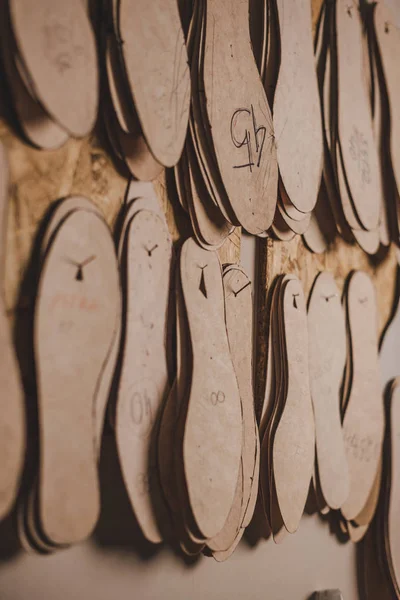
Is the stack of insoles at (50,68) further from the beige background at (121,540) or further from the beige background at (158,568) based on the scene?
the beige background at (158,568)

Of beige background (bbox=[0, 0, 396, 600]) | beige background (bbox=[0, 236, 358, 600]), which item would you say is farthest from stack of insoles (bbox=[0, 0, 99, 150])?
beige background (bbox=[0, 236, 358, 600])

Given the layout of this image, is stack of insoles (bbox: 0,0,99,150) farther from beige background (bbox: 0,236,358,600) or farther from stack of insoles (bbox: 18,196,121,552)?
beige background (bbox: 0,236,358,600)

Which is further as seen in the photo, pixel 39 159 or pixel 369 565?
pixel 369 565

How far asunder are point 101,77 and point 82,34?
0.07m

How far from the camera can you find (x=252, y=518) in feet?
3.84

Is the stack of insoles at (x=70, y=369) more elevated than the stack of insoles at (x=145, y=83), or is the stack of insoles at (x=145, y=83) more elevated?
the stack of insoles at (x=145, y=83)

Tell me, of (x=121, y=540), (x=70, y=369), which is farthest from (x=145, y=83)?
(x=121, y=540)

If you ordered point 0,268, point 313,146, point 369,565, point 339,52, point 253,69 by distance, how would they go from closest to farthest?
1. point 0,268
2. point 253,69
3. point 313,146
4. point 339,52
5. point 369,565

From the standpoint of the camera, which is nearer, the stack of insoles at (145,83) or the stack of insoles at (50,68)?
the stack of insoles at (50,68)

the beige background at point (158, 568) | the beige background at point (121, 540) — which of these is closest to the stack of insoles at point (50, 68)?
→ the beige background at point (121, 540)

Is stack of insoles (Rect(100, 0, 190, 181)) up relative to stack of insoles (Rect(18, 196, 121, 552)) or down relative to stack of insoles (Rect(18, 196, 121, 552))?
up

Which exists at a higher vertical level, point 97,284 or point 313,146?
point 313,146

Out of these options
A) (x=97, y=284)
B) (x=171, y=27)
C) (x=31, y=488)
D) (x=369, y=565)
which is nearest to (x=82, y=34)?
(x=171, y=27)

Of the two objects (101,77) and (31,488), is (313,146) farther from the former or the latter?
(31,488)
